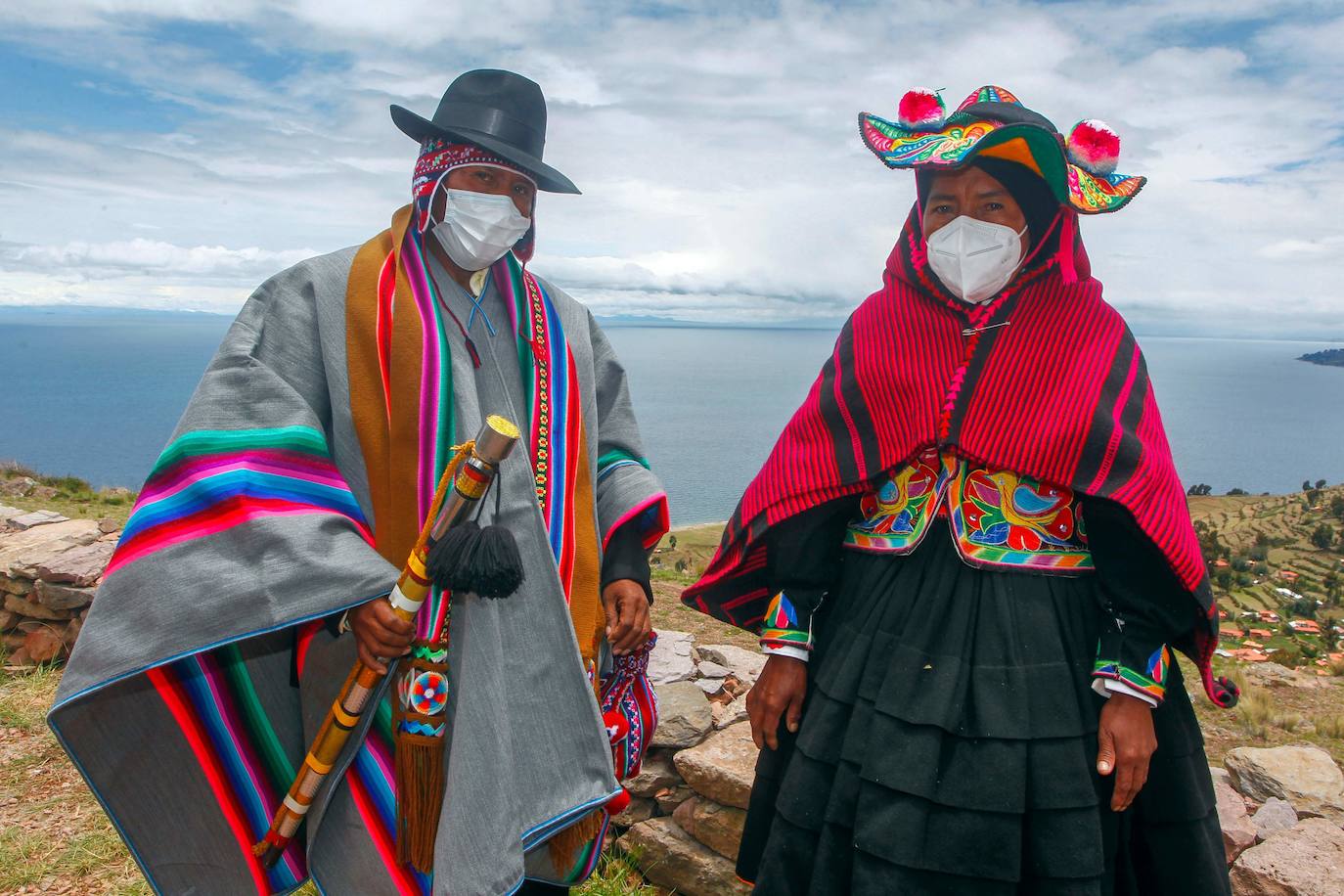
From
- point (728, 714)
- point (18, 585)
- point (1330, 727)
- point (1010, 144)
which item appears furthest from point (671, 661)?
point (1330, 727)

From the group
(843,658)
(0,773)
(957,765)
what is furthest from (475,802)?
(0,773)

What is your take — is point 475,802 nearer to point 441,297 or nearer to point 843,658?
point 843,658

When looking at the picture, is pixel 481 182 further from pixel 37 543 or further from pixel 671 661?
pixel 37 543

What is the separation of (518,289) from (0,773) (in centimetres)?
400

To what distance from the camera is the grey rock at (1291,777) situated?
4.18 metres

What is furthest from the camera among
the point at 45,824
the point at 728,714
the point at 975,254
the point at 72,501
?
the point at 72,501

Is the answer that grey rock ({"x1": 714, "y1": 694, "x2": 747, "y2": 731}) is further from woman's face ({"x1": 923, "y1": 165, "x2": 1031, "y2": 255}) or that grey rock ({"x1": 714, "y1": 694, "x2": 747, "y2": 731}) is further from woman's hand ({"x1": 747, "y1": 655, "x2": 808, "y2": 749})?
woman's face ({"x1": 923, "y1": 165, "x2": 1031, "y2": 255})

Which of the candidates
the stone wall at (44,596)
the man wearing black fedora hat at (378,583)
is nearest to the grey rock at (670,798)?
the man wearing black fedora hat at (378,583)

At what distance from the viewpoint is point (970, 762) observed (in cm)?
210

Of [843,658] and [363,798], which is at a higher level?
[843,658]

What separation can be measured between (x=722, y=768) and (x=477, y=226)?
2377mm

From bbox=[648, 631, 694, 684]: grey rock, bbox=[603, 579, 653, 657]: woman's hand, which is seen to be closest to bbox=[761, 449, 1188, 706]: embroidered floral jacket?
bbox=[603, 579, 653, 657]: woman's hand

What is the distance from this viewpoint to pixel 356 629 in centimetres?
229

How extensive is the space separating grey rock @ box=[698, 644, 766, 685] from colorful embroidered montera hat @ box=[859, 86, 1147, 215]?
339 centimetres
